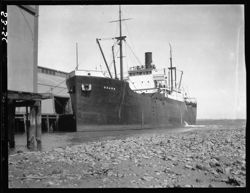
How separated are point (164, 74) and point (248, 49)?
3120 cm

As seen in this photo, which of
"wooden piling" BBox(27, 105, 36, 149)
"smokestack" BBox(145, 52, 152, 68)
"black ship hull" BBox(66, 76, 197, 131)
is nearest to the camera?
"wooden piling" BBox(27, 105, 36, 149)

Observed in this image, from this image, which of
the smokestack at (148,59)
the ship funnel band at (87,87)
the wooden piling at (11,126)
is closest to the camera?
the wooden piling at (11,126)

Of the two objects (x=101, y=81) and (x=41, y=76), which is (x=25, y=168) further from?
(x=41, y=76)

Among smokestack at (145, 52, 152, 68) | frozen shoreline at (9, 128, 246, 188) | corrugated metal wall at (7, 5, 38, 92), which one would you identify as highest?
smokestack at (145, 52, 152, 68)

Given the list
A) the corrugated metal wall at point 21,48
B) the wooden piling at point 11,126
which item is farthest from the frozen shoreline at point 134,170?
the corrugated metal wall at point 21,48

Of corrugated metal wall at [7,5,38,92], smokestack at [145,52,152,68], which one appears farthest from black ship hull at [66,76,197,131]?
smokestack at [145,52,152,68]

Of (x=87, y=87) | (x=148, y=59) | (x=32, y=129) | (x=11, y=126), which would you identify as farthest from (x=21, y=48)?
(x=148, y=59)

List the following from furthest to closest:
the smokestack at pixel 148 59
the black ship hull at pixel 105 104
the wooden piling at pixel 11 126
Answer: the smokestack at pixel 148 59 → the black ship hull at pixel 105 104 → the wooden piling at pixel 11 126

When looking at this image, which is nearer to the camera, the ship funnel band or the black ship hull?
the black ship hull

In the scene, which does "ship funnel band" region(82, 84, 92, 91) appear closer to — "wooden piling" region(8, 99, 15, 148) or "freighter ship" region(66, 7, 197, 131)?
"freighter ship" region(66, 7, 197, 131)

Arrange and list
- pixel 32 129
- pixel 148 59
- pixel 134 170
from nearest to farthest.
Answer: pixel 134 170
pixel 32 129
pixel 148 59

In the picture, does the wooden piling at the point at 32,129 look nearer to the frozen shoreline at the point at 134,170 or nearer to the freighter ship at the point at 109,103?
the frozen shoreline at the point at 134,170

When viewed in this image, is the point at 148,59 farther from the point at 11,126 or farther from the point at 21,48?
the point at 11,126

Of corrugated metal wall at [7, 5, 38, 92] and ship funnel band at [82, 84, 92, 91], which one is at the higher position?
corrugated metal wall at [7, 5, 38, 92]
